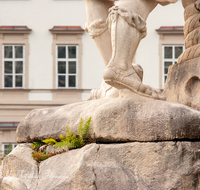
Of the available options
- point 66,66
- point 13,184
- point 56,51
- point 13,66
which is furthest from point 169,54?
point 13,184

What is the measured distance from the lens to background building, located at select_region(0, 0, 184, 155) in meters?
19.2

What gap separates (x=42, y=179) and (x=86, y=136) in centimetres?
45

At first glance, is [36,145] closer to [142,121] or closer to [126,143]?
[126,143]

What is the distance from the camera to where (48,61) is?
19484 mm

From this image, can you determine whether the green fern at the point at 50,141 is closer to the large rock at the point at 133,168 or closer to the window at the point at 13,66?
the large rock at the point at 133,168

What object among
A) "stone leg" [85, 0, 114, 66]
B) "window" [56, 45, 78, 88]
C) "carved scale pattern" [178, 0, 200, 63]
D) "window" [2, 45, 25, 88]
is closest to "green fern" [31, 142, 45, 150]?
"stone leg" [85, 0, 114, 66]

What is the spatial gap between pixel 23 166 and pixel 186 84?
4.89ft

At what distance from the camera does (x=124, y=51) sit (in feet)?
11.0

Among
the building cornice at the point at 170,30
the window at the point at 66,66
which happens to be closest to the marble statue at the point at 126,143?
the window at the point at 66,66

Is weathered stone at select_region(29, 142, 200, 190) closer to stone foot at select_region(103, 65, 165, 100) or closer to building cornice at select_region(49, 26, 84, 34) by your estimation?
stone foot at select_region(103, 65, 165, 100)

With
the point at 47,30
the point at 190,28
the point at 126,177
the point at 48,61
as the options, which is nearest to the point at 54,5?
the point at 47,30

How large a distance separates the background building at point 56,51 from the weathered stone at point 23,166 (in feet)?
50.7

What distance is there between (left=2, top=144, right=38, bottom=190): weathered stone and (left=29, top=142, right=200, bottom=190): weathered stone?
0.85 feet

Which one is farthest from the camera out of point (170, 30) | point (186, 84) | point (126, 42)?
point (170, 30)
